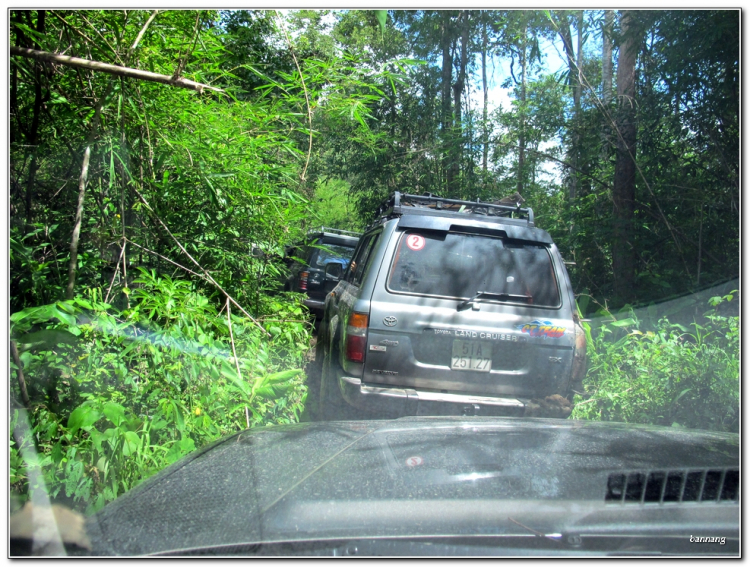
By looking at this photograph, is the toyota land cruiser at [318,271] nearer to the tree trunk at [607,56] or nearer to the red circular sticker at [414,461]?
the tree trunk at [607,56]

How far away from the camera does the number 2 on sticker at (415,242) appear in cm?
444

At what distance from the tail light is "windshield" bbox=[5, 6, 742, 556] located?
30 millimetres

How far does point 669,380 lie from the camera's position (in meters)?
5.45

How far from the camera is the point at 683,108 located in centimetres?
809

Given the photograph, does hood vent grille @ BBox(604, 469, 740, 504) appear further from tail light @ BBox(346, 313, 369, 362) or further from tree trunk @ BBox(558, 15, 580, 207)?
tree trunk @ BBox(558, 15, 580, 207)

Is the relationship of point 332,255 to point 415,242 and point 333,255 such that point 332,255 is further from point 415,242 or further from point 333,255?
point 415,242

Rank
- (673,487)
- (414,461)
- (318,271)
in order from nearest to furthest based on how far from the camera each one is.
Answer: (673,487)
(414,461)
(318,271)

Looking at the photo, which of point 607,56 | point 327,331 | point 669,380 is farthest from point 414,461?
point 607,56

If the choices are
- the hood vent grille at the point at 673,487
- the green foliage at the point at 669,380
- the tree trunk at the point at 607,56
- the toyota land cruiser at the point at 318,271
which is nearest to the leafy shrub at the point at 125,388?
the hood vent grille at the point at 673,487

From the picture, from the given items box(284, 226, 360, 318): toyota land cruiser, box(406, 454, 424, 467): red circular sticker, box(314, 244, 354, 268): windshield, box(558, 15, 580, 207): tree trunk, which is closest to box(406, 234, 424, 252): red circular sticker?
box(406, 454, 424, 467): red circular sticker

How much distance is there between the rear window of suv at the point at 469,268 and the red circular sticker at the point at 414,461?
220 cm

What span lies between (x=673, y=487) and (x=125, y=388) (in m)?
3.16

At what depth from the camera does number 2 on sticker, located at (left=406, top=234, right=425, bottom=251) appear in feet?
14.6

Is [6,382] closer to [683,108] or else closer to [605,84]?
[683,108]
